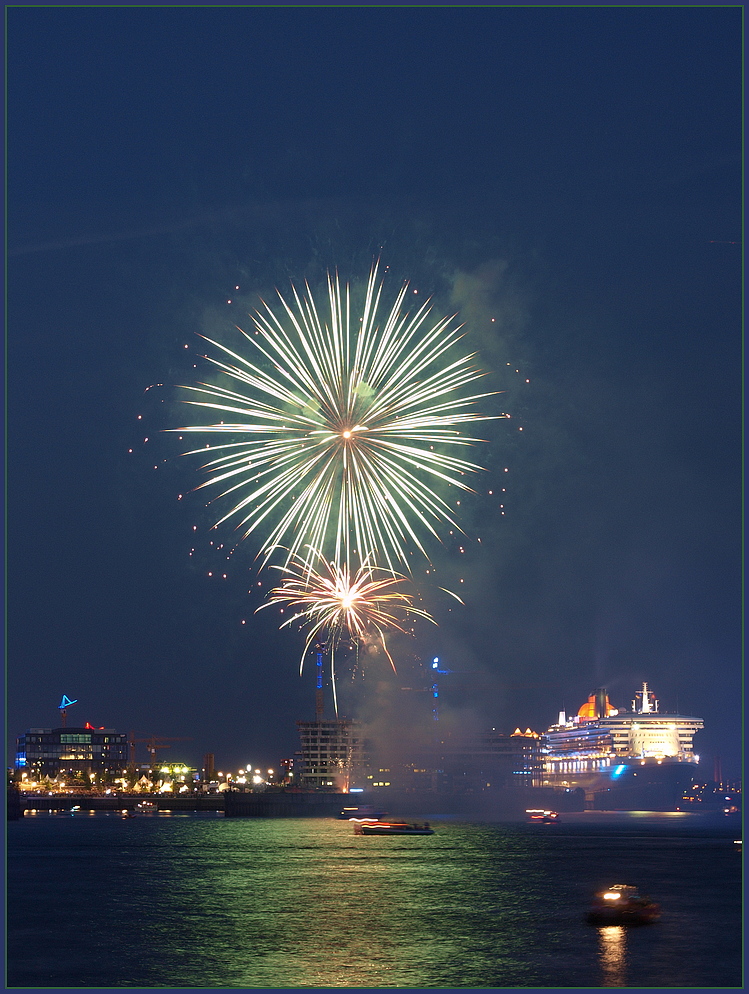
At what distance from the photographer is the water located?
50.2m

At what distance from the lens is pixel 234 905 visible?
7394cm

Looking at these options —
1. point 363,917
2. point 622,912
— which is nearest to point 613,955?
point 622,912

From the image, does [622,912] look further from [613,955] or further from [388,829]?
[388,829]

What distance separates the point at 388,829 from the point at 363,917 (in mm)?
95901

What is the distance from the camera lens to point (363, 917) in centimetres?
6694

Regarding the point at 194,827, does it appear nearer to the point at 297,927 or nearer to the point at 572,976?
the point at 297,927

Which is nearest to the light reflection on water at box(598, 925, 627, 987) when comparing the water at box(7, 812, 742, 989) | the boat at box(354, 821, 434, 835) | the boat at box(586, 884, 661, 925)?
the water at box(7, 812, 742, 989)

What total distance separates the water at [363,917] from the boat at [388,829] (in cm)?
2761

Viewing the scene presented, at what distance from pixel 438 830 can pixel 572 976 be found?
121962 mm

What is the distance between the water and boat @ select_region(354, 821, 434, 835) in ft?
90.6

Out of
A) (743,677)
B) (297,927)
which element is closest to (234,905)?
(297,927)

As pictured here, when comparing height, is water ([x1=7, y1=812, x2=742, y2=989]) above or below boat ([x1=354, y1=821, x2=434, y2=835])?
above

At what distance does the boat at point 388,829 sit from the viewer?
15950cm

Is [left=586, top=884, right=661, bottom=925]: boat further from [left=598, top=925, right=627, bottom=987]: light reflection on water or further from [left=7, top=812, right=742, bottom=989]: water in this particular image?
[left=7, top=812, right=742, bottom=989]: water
